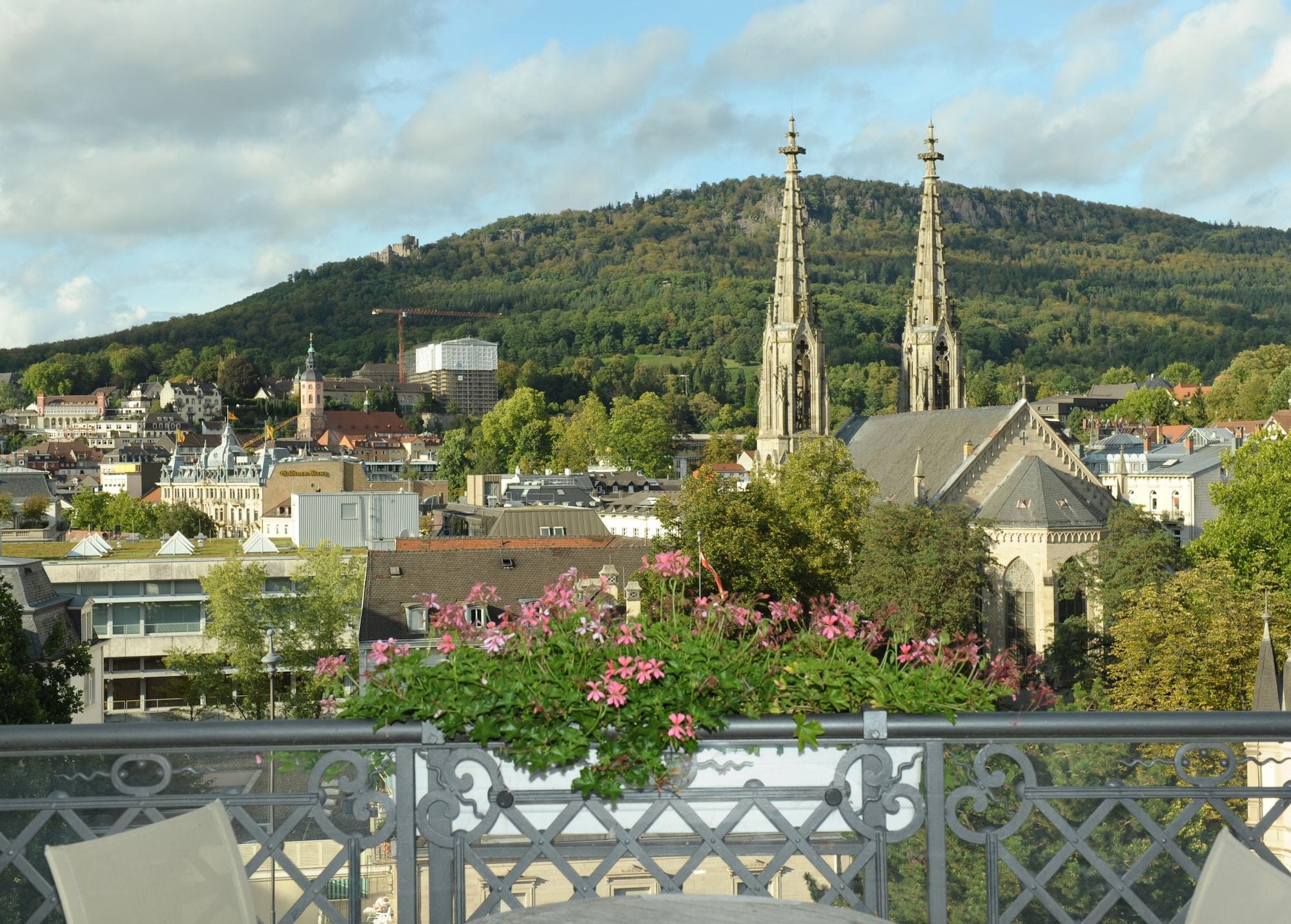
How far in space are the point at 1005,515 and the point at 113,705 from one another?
105ft

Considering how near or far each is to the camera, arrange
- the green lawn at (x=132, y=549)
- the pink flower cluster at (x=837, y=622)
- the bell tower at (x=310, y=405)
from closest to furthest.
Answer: the pink flower cluster at (x=837, y=622) → the green lawn at (x=132, y=549) → the bell tower at (x=310, y=405)

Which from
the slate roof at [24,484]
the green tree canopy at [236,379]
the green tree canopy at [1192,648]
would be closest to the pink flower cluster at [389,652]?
the green tree canopy at [1192,648]

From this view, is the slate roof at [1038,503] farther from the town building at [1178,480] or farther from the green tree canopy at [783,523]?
the town building at [1178,480]

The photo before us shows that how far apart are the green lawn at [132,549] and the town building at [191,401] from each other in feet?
372

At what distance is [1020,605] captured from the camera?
37.3 meters

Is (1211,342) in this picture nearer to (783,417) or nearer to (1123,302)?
(1123,302)

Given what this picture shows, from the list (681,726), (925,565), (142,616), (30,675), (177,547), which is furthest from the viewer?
(177,547)

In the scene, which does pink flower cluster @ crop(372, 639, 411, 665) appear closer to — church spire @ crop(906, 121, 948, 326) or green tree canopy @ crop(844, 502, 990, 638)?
green tree canopy @ crop(844, 502, 990, 638)

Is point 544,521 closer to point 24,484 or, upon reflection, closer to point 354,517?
point 354,517

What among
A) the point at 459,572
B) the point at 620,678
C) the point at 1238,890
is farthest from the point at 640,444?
the point at 1238,890

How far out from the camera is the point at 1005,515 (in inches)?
1486

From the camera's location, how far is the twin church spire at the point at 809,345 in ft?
157

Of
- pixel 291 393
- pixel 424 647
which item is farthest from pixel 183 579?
pixel 291 393

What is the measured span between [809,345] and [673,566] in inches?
1732
